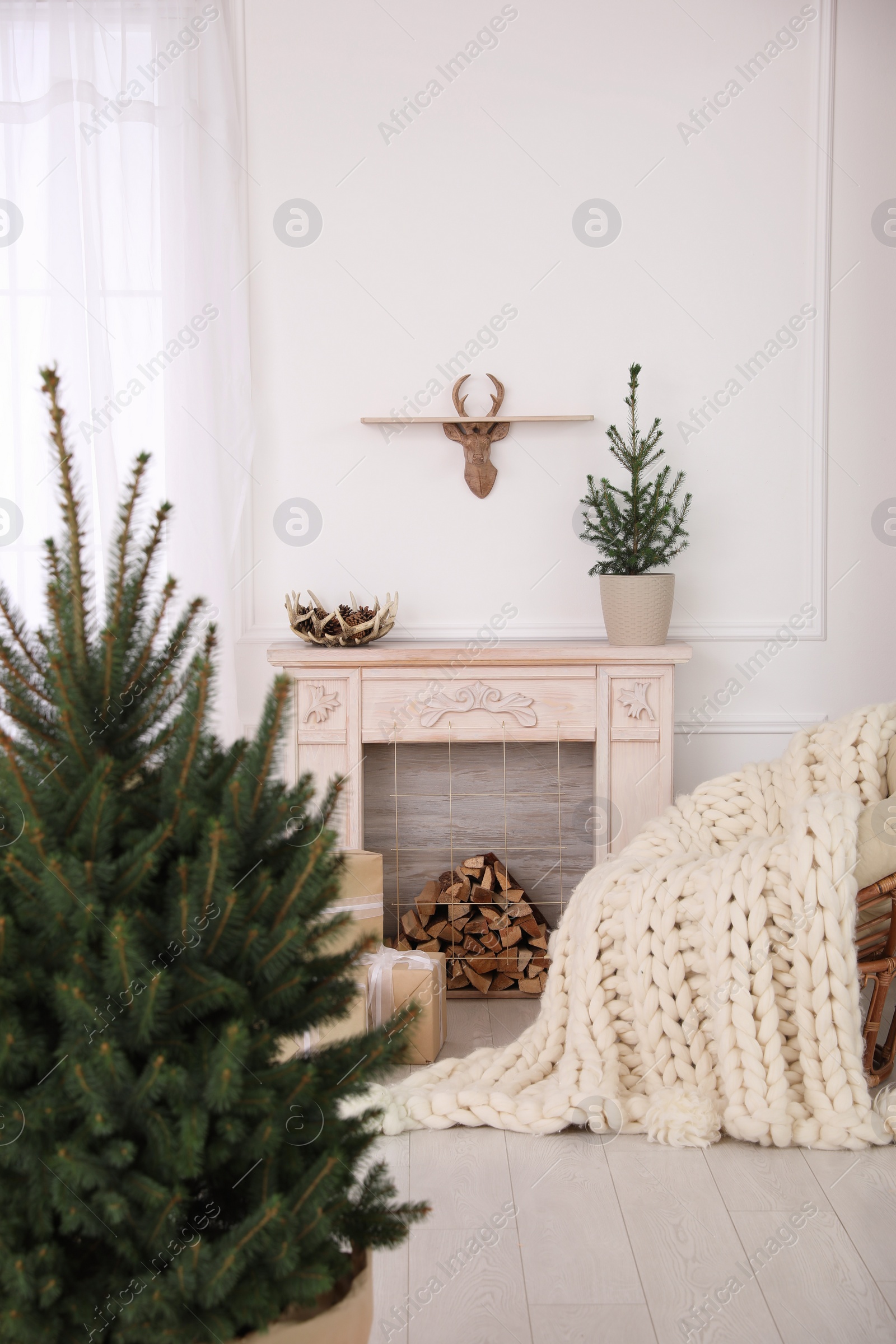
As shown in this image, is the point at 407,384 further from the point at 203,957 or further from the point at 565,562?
the point at 203,957

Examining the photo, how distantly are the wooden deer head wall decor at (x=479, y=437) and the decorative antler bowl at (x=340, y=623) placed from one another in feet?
1.53

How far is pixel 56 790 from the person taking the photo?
0.93 metres

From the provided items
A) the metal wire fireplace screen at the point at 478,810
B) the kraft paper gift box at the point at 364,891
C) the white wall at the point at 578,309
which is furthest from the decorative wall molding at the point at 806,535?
the kraft paper gift box at the point at 364,891

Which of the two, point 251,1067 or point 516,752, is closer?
point 251,1067

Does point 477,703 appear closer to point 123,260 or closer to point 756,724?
point 756,724

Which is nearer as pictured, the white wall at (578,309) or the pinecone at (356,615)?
the pinecone at (356,615)

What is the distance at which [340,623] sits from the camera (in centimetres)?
298

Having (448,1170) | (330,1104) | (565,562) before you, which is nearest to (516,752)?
(565,562)

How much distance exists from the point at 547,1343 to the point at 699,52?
325cm

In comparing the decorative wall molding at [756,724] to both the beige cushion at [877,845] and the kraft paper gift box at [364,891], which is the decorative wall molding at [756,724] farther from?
the kraft paper gift box at [364,891]

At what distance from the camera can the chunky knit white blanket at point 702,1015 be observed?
2072mm

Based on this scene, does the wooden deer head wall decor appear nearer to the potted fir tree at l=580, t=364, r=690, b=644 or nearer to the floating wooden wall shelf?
the floating wooden wall shelf

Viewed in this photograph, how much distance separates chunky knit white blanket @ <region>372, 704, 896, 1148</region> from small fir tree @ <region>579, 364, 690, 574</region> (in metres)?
0.93

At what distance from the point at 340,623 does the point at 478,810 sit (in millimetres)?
746
